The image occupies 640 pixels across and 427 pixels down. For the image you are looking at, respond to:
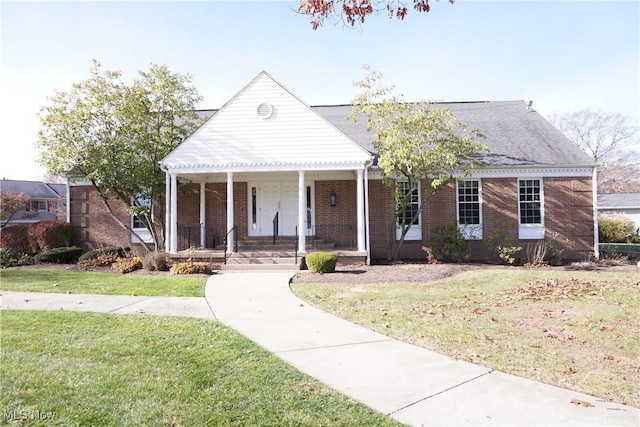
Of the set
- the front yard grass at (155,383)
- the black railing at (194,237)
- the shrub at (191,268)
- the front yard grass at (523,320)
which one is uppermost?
the black railing at (194,237)

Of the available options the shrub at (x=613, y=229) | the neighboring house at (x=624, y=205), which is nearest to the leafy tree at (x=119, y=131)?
the shrub at (x=613, y=229)

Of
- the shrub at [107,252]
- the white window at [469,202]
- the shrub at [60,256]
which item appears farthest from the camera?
the white window at [469,202]

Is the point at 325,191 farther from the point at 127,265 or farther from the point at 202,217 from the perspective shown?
the point at 127,265

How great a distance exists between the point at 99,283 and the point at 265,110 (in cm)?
772

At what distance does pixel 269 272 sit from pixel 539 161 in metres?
11.7

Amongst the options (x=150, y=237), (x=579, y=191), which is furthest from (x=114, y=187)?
(x=579, y=191)

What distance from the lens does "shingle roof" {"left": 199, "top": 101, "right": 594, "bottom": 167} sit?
53.0ft

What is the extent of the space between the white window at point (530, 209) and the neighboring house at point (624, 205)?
25.2 m

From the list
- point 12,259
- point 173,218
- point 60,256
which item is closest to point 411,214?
point 173,218

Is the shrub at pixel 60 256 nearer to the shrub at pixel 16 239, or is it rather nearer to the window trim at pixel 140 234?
the shrub at pixel 16 239

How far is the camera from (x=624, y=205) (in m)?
36.6

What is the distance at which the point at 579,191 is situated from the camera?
15992 millimetres

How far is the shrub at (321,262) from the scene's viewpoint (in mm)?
12047

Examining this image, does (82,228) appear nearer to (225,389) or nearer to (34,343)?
(34,343)
